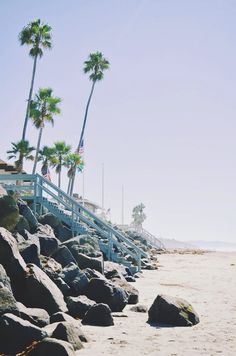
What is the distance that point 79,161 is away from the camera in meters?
48.9

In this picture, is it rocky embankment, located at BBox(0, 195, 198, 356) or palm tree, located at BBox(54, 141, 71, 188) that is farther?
palm tree, located at BBox(54, 141, 71, 188)

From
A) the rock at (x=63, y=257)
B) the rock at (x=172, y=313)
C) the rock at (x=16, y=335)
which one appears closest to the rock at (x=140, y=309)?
the rock at (x=172, y=313)

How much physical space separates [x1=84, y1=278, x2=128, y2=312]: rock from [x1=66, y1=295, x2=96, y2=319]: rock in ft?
2.19

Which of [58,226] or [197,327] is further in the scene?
[58,226]

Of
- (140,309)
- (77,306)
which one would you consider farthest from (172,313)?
(77,306)

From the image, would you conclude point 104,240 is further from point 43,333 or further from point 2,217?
point 43,333

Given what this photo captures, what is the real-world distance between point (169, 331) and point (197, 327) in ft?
2.31

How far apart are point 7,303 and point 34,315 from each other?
26.1 inches

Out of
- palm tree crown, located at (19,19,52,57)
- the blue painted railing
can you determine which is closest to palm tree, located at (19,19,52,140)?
palm tree crown, located at (19,19,52,57)

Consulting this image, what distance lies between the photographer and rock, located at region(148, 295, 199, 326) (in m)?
8.27

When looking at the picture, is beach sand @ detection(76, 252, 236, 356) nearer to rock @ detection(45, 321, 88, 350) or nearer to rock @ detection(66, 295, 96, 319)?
rock @ detection(45, 321, 88, 350)

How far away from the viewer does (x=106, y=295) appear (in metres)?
9.54

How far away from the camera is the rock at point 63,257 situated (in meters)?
12.1

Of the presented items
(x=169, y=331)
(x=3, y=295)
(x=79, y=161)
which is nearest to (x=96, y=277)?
(x=169, y=331)
